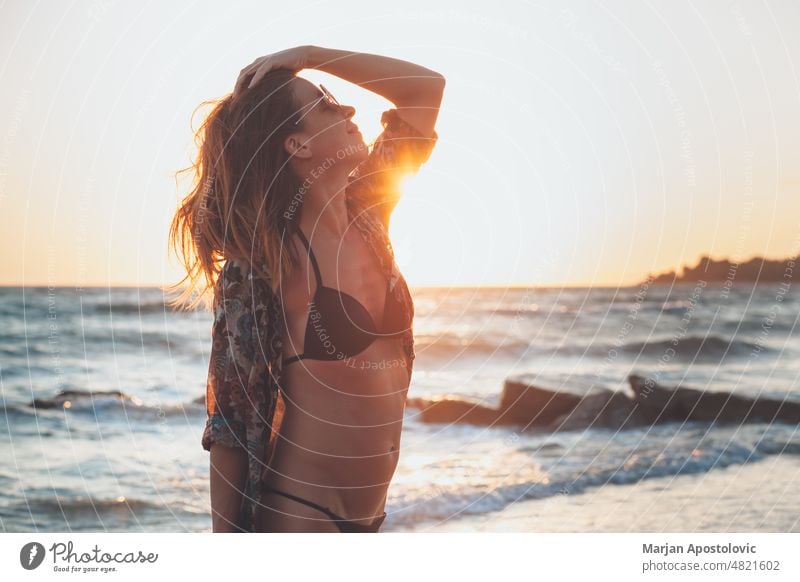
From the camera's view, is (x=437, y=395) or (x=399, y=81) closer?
(x=399, y=81)

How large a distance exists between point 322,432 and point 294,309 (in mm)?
342

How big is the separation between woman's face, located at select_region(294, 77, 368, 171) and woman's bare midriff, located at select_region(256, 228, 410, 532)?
282mm

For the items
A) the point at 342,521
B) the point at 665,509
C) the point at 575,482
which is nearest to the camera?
→ the point at 342,521

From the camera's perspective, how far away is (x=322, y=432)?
2.32 m

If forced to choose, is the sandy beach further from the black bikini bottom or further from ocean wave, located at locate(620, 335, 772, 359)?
ocean wave, located at locate(620, 335, 772, 359)

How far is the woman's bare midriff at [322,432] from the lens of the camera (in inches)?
91.0

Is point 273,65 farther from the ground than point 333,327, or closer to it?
farther from the ground

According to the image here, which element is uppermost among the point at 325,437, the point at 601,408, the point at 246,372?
the point at 246,372

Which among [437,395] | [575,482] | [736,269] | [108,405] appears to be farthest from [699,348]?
[108,405]

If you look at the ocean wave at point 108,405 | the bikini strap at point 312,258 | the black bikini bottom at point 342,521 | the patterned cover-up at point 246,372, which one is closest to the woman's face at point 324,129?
the bikini strap at point 312,258

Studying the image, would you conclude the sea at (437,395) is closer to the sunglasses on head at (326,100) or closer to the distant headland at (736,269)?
the distant headland at (736,269)

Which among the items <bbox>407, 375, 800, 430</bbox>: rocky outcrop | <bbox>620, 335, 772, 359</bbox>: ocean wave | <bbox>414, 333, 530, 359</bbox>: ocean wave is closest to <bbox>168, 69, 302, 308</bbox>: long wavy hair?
<bbox>407, 375, 800, 430</bbox>: rocky outcrop

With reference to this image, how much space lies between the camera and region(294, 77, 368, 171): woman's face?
237 centimetres

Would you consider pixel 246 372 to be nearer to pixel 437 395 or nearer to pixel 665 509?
pixel 665 509
